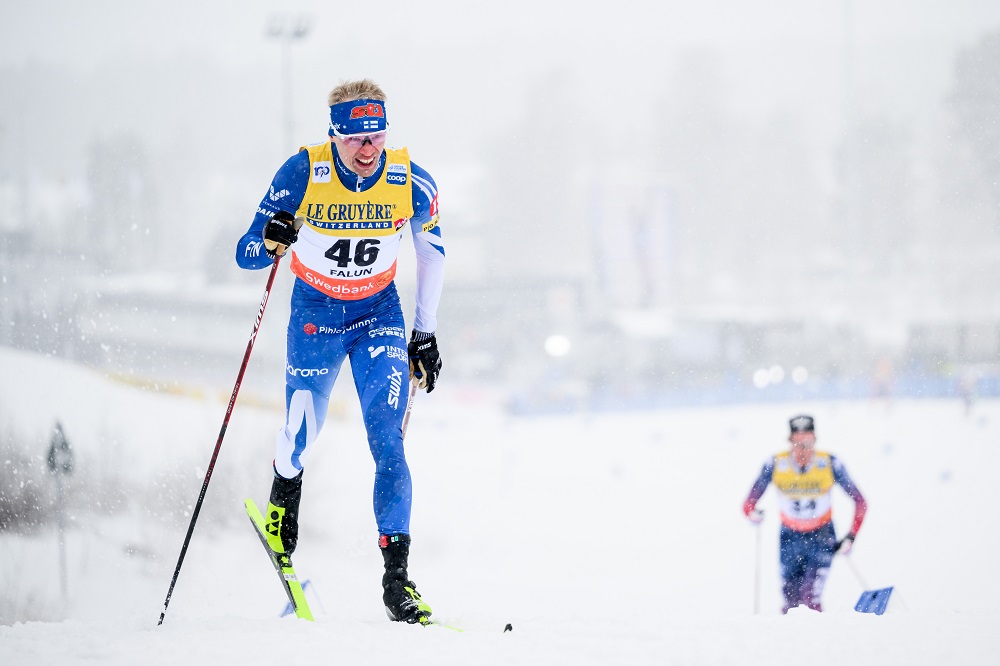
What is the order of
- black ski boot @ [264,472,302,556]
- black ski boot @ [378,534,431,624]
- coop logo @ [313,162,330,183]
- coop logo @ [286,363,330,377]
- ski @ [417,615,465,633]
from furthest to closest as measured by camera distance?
black ski boot @ [264,472,302,556], coop logo @ [286,363,330,377], coop logo @ [313,162,330,183], black ski boot @ [378,534,431,624], ski @ [417,615,465,633]

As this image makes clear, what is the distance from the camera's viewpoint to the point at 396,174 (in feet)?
14.2

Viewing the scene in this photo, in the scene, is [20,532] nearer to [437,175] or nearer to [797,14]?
[437,175]

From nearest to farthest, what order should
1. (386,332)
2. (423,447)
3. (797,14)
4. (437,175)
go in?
1. (386,332)
2. (423,447)
3. (437,175)
4. (797,14)

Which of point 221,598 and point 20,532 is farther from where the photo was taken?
point 20,532

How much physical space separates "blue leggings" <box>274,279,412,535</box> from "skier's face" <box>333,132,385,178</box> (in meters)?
0.66

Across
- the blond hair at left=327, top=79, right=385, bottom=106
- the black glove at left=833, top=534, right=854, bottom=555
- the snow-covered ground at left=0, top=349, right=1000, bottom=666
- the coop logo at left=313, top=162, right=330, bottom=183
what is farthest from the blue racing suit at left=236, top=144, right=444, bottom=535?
the black glove at left=833, top=534, right=854, bottom=555

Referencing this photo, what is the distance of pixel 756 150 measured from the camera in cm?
5641

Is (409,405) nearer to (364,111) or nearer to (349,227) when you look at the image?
(349,227)

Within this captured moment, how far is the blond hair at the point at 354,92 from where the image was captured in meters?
4.19

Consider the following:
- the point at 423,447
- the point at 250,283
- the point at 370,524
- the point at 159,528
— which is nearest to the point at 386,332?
the point at 159,528

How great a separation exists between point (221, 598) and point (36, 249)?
3608cm

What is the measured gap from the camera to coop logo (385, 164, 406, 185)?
14.1 feet

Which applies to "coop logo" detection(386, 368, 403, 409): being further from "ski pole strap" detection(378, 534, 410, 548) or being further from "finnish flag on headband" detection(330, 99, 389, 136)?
"finnish flag on headband" detection(330, 99, 389, 136)

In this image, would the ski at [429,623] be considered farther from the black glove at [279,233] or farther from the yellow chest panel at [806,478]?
the yellow chest panel at [806,478]
